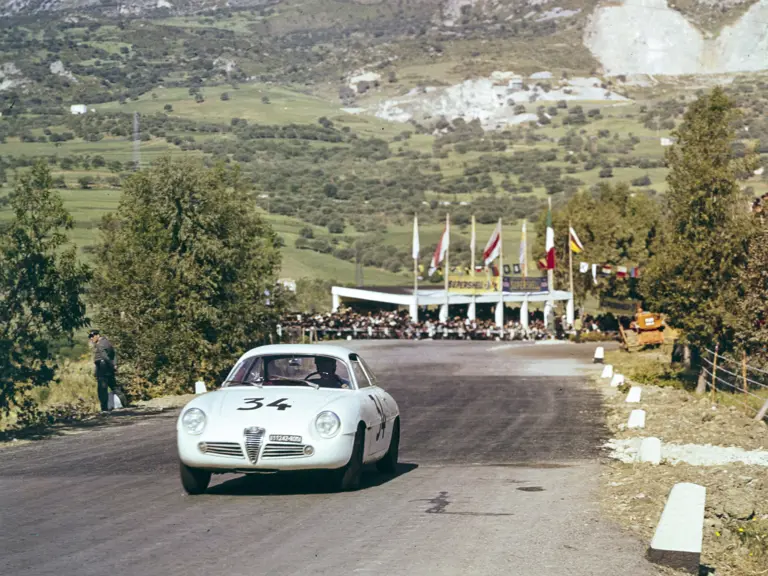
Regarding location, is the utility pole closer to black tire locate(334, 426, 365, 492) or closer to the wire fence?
the wire fence

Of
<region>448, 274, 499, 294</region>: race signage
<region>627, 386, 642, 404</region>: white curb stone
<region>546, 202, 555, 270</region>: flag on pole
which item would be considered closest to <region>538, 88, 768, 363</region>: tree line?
<region>627, 386, 642, 404</region>: white curb stone

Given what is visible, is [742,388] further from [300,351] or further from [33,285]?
[300,351]

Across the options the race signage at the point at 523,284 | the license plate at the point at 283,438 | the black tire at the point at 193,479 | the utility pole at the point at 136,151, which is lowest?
the race signage at the point at 523,284

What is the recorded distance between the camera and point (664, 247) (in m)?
35.2

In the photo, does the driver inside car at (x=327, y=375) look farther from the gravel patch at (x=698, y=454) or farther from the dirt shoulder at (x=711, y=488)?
the gravel patch at (x=698, y=454)

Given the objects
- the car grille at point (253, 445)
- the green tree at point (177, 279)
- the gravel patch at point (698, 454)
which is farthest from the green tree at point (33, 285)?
the car grille at point (253, 445)

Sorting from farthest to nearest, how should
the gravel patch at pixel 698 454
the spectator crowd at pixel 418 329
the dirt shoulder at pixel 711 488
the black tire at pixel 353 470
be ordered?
the spectator crowd at pixel 418 329 < the gravel patch at pixel 698 454 < the black tire at pixel 353 470 < the dirt shoulder at pixel 711 488

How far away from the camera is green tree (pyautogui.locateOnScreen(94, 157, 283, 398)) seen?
1283 inches

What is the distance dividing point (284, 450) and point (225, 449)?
587 mm

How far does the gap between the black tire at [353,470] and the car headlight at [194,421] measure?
1.51 m

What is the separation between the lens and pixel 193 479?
11758 mm

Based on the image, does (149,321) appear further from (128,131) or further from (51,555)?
(128,131)

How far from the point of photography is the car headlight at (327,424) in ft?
37.9

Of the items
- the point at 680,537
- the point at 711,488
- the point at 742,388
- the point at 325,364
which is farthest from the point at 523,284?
the point at 680,537
